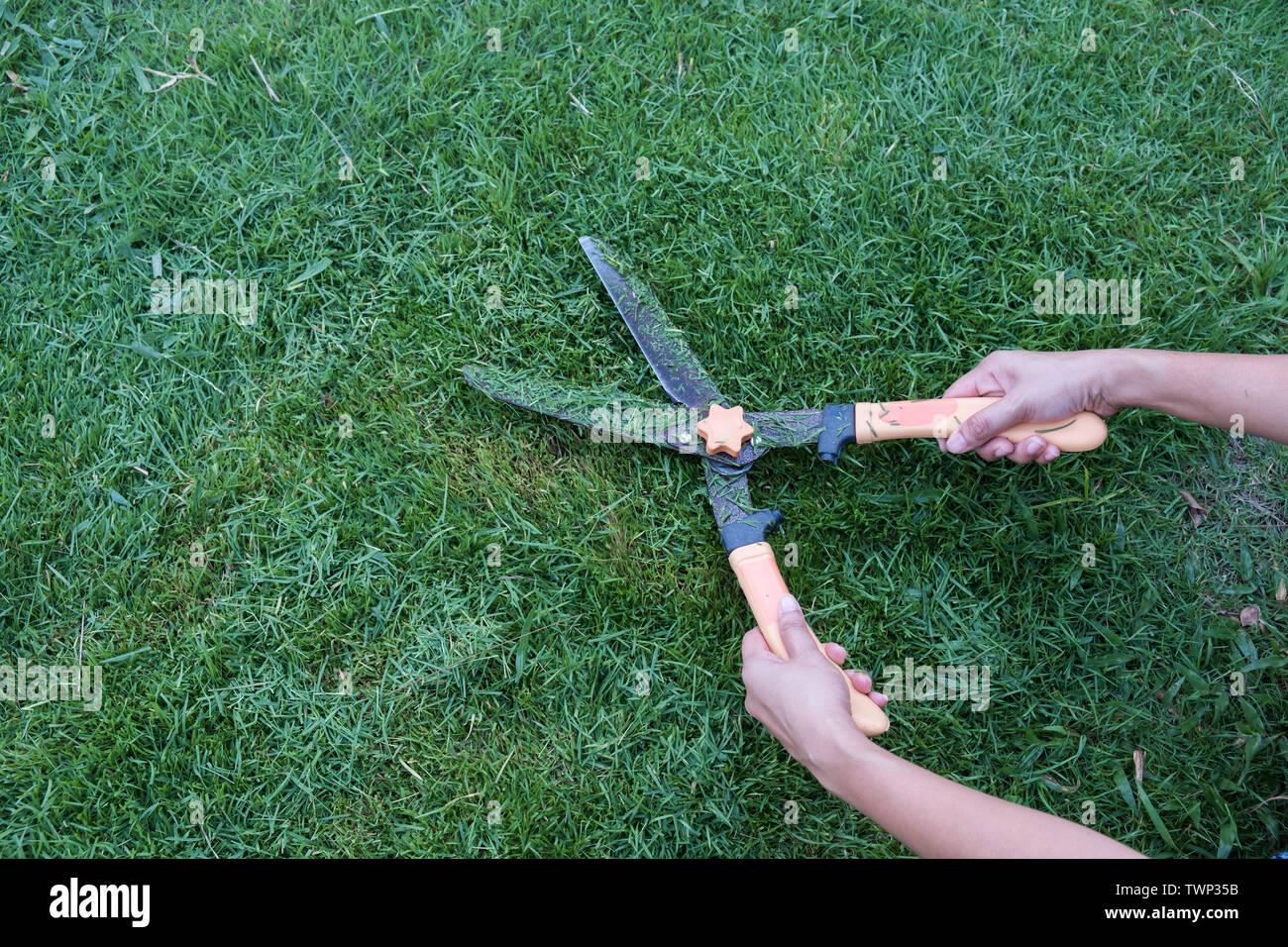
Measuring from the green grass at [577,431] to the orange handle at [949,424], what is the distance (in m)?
0.38

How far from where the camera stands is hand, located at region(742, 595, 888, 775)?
2021mm

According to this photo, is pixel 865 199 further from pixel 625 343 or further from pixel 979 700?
pixel 979 700

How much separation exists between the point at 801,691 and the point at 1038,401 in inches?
43.1

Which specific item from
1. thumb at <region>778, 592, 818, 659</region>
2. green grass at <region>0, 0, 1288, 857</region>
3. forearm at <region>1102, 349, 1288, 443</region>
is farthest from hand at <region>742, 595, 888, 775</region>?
forearm at <region>1102, 349, 1288, 443</region>

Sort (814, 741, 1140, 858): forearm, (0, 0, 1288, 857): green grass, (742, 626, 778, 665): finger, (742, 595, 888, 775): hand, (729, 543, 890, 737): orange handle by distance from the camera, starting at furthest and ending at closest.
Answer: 1. (0, 0, 1288, 857): green grass
2. (742, 626, 778, 665): finger
3. (729, 543, 890, 737): orange handle
4. (742, 595, 888, 775): hand
5. (814, 741, 1140, 858): forearm

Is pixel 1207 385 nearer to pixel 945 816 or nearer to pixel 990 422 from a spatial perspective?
pixel 990 422


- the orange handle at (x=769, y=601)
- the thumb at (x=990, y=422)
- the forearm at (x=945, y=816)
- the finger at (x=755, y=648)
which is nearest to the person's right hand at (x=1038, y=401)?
the thumb at (x=990, y=422)

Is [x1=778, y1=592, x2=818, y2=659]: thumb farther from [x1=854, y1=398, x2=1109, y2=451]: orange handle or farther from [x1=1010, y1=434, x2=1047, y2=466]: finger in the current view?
[x1=1010, y1=434, x2=1047, y2=466]: finger

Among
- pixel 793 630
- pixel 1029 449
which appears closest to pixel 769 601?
pixel 793 630

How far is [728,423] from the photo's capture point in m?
2.52

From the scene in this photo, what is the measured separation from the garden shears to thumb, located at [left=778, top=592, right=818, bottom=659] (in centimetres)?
3

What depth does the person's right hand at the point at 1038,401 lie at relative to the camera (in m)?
2.39
